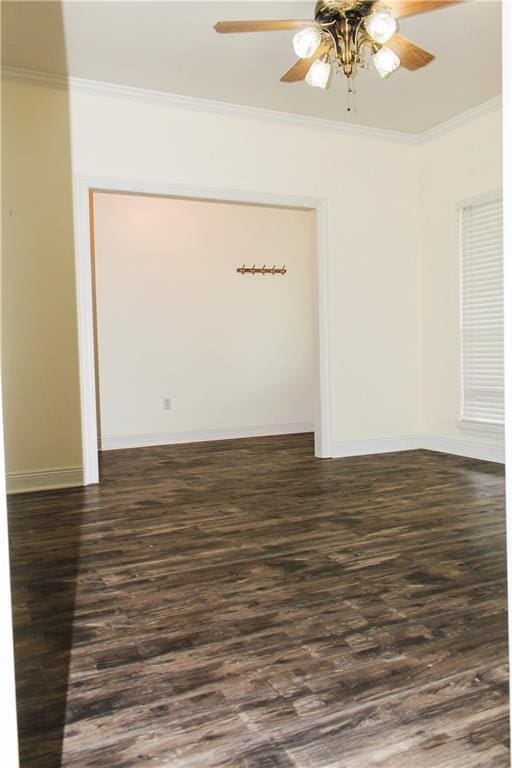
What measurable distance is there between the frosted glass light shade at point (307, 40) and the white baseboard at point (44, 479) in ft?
9.99

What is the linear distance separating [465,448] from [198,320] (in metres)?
3.18

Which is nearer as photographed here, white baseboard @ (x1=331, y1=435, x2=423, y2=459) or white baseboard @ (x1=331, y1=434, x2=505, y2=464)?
white baseboard @ (x1=331, y1=434, x2=505, y2=464)

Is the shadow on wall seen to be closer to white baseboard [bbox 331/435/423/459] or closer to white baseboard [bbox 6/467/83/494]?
white baseboard [bbox 6/467/83/494]

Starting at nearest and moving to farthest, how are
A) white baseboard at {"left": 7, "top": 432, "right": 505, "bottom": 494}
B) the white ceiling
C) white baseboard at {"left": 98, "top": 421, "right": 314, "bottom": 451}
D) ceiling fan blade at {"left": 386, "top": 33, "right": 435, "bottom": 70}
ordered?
1. ceiling fan blade at {"left": 386, "top": 33, "right": 435, "bottom": 70}
2. the white ceiling
3. white baseboard at {"left": 7, "top": 432, "right": 505, "bottom": 494}
4. white baseboard at {"left": 98, "top": 421, "right": 314, "bottom": 451}

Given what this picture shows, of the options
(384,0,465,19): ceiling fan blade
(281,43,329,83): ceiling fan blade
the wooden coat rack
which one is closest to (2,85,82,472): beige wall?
(281,43,329,83): ceiling fan blade

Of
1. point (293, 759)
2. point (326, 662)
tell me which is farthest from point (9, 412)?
point (293, 759)

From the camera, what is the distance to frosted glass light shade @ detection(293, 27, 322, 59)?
2879 millimetres

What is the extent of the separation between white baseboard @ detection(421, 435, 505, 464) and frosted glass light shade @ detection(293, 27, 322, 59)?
3.23 meters

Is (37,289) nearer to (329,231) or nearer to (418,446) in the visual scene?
(329,231)

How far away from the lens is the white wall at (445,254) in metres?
4.80

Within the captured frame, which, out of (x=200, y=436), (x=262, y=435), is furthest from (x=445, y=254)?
(x=200, y=436)

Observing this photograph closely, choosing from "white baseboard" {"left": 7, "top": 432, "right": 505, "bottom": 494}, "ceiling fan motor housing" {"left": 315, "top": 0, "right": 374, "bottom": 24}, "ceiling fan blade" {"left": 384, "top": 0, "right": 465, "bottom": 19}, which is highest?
"ceiling fan motor housing" {"left": 315, "top": 0, "right": 374, "bottom": 24}

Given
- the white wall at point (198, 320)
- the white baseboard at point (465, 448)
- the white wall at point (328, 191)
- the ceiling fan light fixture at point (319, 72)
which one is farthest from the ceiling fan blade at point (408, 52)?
the white wall at point (198, 320)

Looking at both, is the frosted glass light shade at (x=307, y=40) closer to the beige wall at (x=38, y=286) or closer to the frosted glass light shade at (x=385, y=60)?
the frosted glass light shade at (x=385, y=60)
